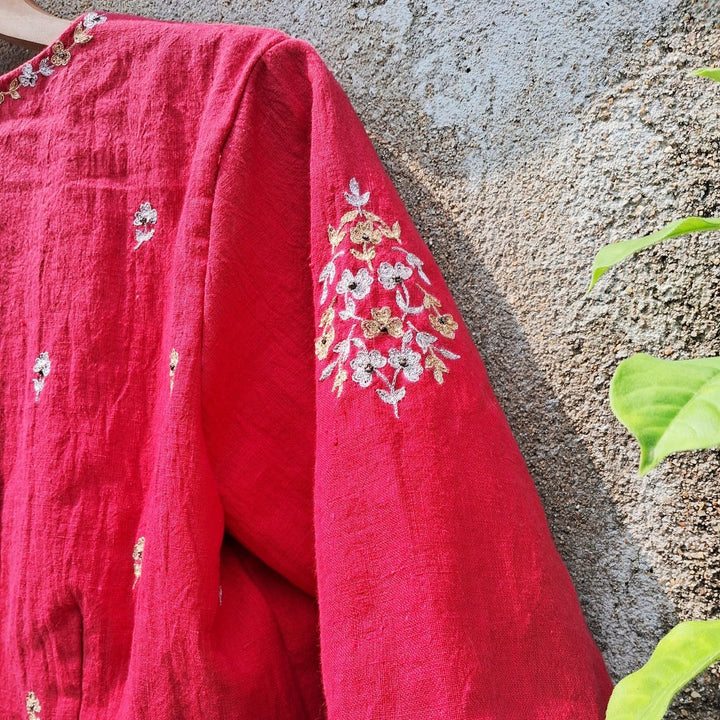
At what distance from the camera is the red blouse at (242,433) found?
49 cm

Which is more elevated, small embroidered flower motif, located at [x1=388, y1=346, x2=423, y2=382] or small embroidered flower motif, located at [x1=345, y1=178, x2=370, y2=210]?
small embroidered flower motif, located at [x1=345, y1=178, x2=370, y2=210]

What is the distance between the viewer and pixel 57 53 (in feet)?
2.36

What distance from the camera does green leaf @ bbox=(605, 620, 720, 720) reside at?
0.97 ft

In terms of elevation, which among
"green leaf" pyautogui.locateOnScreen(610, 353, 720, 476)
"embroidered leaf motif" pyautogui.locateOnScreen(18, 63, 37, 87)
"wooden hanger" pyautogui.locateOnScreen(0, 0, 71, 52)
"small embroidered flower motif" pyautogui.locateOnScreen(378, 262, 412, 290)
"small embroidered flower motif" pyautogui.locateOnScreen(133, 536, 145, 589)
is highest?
"wooden hanger" pyautogui.locateOnScreen(0, 0, 71, 52)

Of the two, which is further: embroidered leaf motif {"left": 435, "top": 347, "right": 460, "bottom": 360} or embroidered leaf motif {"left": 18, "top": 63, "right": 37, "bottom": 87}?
embroidered leaf motif {"left": 18, "top": 63, "right": 37, "bottom": 87}

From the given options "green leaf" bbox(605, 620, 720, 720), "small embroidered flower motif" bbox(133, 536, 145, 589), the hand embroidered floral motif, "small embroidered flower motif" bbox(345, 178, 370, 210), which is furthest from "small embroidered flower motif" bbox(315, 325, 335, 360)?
"green leaf" bbox(605, 620, 720, 720)

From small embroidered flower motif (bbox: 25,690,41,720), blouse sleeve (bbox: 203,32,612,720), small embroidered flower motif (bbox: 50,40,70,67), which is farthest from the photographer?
small embroidered flower motif (bbox: 50,40,70,67)

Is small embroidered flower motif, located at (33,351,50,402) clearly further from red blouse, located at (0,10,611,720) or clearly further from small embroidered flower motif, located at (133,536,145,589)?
small embroidered flower motif, located at (133,536,145,589)

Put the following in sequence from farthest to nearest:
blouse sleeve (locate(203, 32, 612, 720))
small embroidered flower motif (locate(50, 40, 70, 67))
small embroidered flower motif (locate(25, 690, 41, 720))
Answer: small embroidered flower motif (locate(50, 40, 70, 67))
small embroidered flower motif (locate(25, 690, 41, 720))
blouse sleeve (locate(203, 32, 612, 720))

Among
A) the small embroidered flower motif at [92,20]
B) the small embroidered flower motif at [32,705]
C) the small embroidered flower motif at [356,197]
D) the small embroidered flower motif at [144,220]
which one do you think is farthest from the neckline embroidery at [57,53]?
the small embroidered flower motif at [32,705]

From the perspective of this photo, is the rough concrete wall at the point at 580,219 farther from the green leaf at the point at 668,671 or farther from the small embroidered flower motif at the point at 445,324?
the green leaf at the point at 668,671

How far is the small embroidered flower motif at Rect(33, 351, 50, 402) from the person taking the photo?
0.63m

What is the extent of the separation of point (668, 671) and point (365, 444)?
256mm

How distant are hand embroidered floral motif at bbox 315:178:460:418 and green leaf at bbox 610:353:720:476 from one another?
0.84 feet
